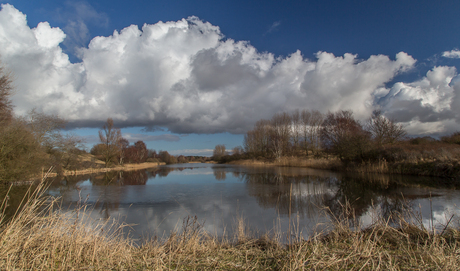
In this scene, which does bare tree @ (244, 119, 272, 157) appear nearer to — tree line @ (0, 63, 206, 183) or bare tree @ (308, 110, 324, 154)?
bare tree @ (308, 110, 324, 154)

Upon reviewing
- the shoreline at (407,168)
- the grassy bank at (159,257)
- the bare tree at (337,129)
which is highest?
the bare tree at (337,129)

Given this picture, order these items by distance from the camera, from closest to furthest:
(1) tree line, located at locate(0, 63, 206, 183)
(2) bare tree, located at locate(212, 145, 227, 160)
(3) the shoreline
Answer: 1. (1) tree line, located at locate(0, 63, 206, 183)
2. (3) the shoreline
3. (2) bare tree, located at locate(212, 145, 227, 160)

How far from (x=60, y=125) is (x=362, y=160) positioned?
27582 millimetres

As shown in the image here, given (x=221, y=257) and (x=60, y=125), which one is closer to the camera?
(x=221, y=257)

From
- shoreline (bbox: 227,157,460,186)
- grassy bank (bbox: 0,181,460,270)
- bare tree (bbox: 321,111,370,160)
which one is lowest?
→ shoreline (bbox: 227,157,460,186)

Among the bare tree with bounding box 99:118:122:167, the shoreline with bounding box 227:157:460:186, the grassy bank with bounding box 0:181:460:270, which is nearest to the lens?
the grassy bank with bounding box 0:181:460:270

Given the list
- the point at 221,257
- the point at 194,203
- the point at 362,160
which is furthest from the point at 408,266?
the point at 362,160

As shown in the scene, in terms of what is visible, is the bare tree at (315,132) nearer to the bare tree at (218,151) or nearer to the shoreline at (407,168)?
the shoreline at (407,168)

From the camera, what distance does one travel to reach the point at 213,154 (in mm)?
72438

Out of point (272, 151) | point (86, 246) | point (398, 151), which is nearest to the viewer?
Answer: point (86, 246)

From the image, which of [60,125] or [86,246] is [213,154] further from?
[86,246]

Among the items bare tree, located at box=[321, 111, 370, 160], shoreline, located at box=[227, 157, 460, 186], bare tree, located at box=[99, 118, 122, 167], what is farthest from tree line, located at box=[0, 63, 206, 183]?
bare tree, located at box=[321, 111, 370, 160]

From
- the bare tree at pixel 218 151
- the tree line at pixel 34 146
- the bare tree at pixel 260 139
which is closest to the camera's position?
the tree line at pixel 34 146

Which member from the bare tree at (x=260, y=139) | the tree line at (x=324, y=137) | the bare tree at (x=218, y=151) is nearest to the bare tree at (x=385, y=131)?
the tree line at (x=324, y=137)
